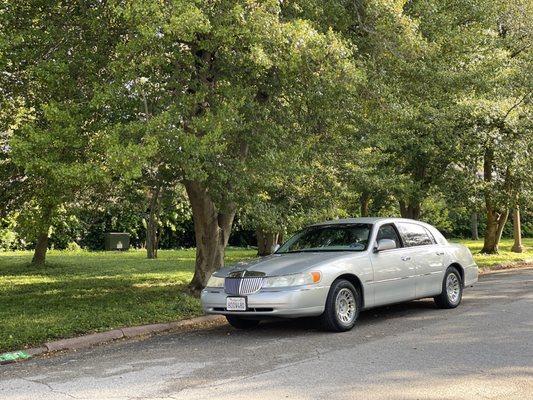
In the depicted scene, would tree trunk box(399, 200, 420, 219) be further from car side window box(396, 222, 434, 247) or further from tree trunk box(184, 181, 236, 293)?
car side window box(396, 222, 434, 247)

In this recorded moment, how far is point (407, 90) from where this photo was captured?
41.1ft

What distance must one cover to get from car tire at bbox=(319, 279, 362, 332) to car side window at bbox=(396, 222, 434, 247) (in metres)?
1.61

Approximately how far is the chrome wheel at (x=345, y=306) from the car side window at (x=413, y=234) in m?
1.72

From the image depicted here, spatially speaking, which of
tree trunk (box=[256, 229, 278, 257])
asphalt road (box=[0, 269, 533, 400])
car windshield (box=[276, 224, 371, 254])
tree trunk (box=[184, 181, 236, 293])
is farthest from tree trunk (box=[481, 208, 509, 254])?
car windshield (box=[276, 224, 371, 254])

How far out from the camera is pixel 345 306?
8414 mm

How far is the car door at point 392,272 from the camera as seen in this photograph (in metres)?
8.88

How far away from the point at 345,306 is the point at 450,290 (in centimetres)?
266

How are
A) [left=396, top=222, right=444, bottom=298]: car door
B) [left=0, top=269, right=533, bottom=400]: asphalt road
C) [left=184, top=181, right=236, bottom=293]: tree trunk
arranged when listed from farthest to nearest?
[left=184, top=181, right=236, bottom=293]: tree trunk, [left=396, top=222, right=444, bottom=298]: car door, [left=0, top=269, right=533, bottom=400]: asphalt road

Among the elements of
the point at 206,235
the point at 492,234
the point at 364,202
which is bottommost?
the point at 206,235

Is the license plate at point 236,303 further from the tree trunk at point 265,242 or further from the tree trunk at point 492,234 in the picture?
the tree trunk at point 492,234

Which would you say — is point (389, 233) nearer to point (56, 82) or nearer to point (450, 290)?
point (450, 290)

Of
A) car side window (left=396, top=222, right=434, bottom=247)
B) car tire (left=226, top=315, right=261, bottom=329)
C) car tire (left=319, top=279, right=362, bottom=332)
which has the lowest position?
car tire (left=226, top=315, right=261, bottom=329)

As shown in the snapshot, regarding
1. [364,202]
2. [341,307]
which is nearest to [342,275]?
[341,307]

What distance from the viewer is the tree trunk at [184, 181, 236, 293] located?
12656mm
